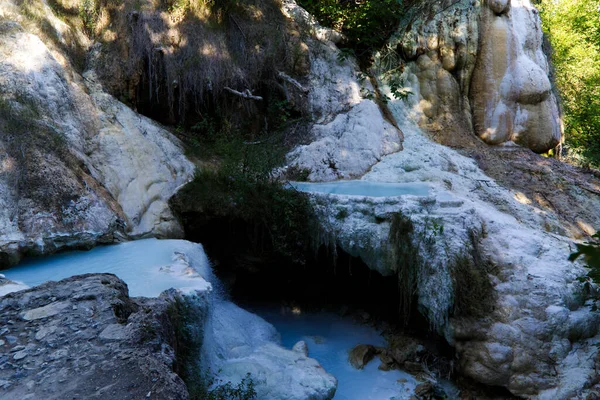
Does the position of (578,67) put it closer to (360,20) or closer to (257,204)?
(360,20)

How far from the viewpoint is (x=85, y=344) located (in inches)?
118

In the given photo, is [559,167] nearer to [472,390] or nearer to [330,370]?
[472,390]

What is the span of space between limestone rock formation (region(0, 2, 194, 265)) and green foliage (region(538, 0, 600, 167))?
9.57 meters

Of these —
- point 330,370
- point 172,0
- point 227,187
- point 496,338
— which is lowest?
point 330,370

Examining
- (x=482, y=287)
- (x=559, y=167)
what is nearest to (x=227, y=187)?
(x=482, y=287)

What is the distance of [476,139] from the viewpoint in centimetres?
1003

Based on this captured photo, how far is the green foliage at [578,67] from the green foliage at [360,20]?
18.4 feet

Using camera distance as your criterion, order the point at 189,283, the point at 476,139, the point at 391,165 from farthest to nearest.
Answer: the point at 476,139 → the point at 391,165 → the point at 189,283

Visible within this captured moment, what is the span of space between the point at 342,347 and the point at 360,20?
22.9ft

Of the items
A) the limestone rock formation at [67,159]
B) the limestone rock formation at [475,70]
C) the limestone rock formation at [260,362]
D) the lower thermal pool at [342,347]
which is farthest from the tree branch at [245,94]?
the limestone rock formation at [260,362]

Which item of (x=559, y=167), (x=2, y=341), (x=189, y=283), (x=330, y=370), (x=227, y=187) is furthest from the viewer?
(x=559, y=167)

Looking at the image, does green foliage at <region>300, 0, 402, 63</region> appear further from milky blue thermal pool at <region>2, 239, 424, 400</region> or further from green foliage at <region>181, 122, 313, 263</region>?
milky blue thermal pool at <region>2, 239, 424, 400</region>

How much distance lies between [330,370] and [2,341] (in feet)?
13.0

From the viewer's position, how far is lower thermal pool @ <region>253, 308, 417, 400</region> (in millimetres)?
5613
